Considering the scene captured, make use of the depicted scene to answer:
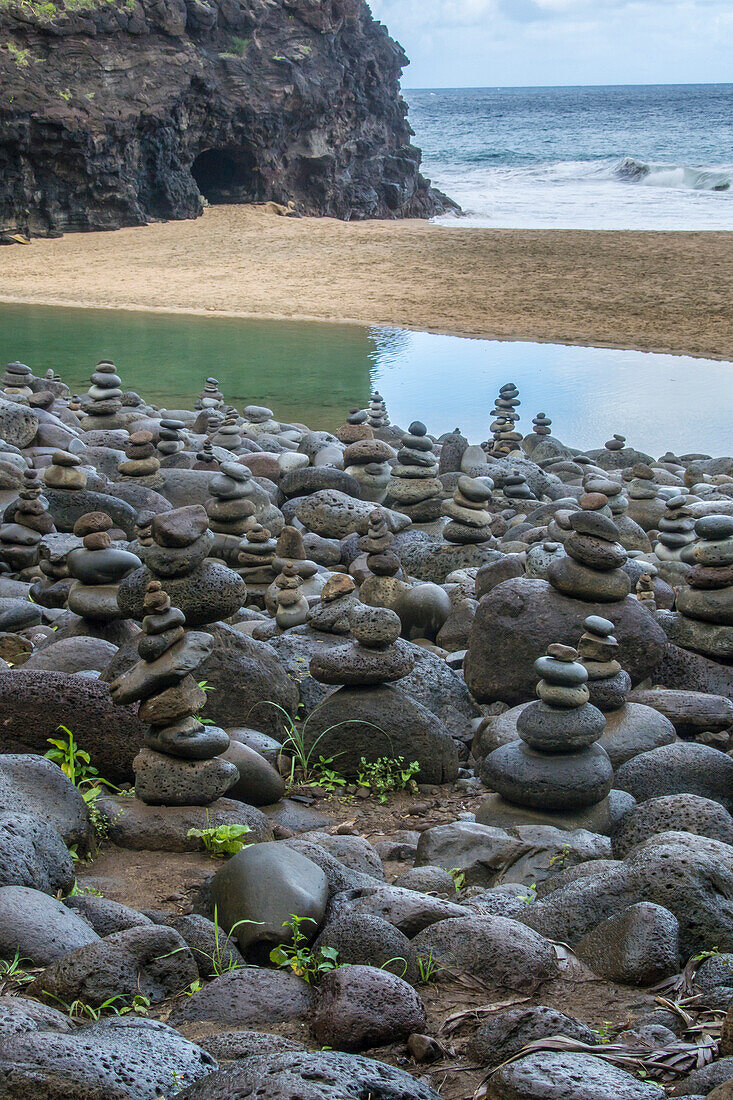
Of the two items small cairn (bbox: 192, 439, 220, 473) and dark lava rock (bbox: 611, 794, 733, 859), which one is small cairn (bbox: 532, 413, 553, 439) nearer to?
small cairn (bbox: 192, 439, 220, 473)

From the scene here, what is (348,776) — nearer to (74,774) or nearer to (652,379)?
(74,774)

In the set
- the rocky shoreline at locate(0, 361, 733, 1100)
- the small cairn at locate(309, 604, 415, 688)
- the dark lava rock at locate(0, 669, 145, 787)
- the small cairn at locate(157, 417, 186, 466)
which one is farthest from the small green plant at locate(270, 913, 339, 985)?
the small cairn at locate(157, 417, 186, 466)

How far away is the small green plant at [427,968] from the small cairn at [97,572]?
2.63 meters

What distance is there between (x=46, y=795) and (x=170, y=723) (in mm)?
464

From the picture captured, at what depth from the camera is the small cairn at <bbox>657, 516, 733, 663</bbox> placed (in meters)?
4.90

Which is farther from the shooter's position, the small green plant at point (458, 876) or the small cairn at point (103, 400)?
the small cairn at point (103, 400)

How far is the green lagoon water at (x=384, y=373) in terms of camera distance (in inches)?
458

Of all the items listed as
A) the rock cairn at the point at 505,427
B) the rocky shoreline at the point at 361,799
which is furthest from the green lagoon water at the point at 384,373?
the rocky shoreline at the point at 361,799

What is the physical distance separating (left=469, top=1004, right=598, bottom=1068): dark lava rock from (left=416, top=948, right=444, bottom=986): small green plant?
327 mm

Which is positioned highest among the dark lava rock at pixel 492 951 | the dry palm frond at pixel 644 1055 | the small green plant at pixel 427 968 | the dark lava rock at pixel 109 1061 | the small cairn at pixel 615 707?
the dark lava rock at pixel 109 1061

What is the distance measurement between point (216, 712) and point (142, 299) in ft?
53.2

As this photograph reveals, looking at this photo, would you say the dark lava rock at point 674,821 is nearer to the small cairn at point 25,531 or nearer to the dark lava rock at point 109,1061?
the dark lava rock at point 109,1061

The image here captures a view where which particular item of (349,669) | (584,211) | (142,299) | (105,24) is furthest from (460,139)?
(349,669)

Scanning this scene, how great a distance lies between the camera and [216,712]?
13.3ft
